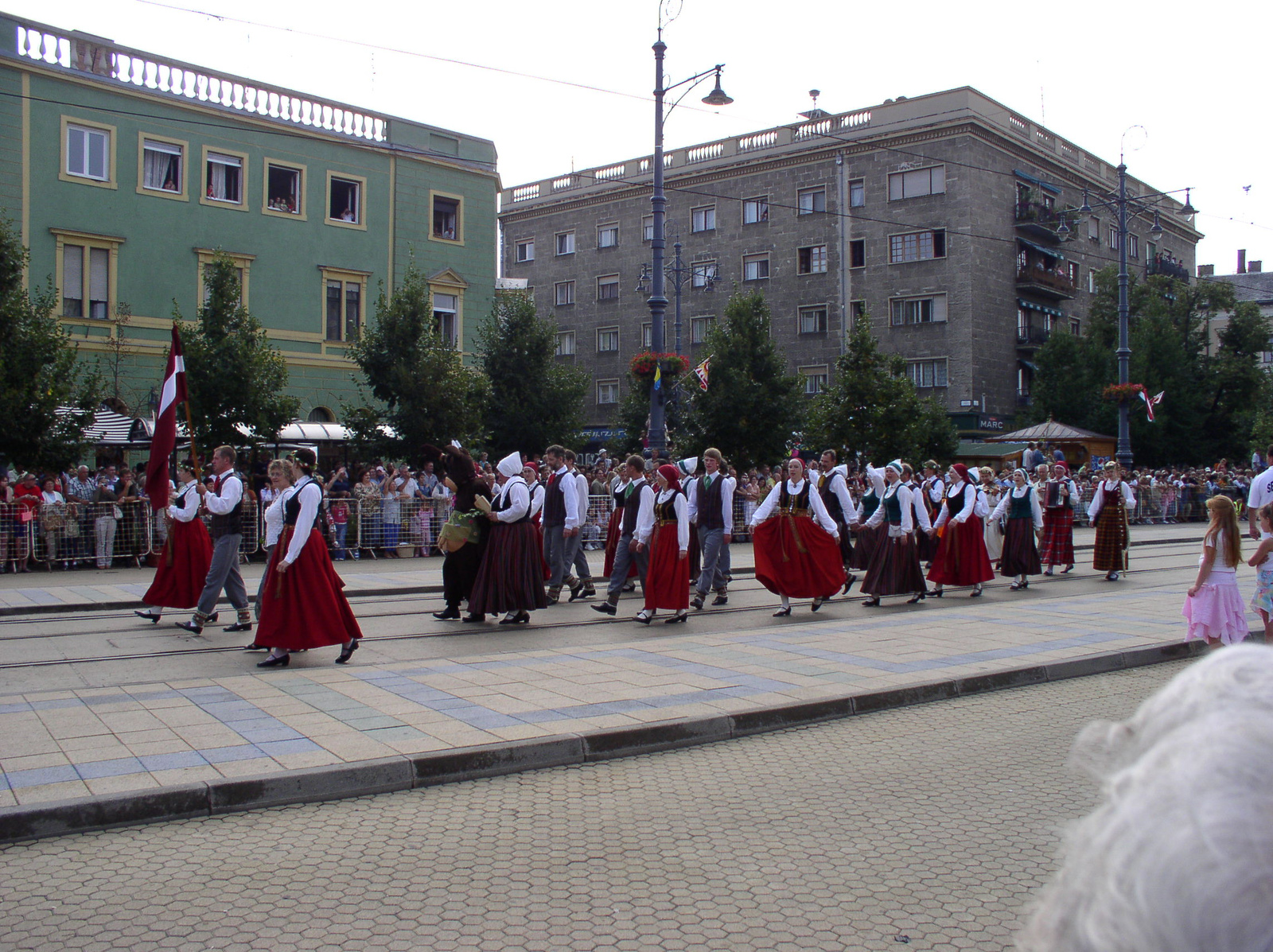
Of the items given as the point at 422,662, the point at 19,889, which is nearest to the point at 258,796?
the point at 19,889

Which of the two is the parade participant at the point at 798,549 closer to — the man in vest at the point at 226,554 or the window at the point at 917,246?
the man in vest at the point at 226,554

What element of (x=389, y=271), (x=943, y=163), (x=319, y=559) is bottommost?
(x=319, y=559)

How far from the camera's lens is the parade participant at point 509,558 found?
1183cm

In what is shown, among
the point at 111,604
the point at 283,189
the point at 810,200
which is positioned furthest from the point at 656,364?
the point at 810,200

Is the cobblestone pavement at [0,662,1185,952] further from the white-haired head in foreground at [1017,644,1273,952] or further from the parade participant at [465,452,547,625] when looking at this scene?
the parade participant at [465,452,547,625]

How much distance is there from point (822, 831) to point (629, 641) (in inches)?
223

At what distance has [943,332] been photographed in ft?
142

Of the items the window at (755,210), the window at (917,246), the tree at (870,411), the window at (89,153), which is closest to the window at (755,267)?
the window at (755,210)

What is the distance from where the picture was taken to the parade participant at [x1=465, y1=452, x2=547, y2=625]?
1183cm

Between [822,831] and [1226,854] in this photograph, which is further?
[822,831]

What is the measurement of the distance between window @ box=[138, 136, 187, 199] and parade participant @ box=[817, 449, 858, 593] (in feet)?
68.8

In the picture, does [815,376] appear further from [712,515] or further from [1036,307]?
[712,515]

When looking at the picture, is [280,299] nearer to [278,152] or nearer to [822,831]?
[278,152]

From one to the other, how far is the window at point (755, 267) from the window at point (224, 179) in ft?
79.3
